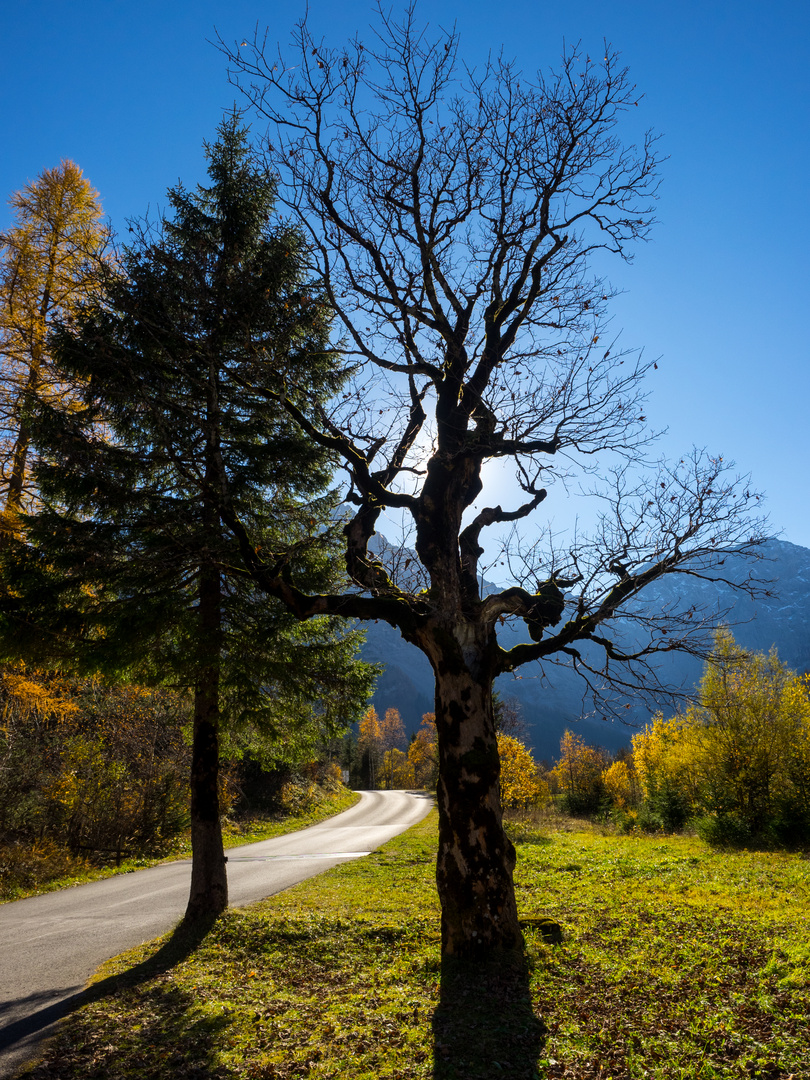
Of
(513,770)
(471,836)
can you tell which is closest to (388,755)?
(513,770)

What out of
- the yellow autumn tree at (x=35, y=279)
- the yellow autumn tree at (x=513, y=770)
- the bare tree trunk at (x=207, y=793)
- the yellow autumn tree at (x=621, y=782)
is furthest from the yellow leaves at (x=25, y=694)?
the yellow autumn tree at (x=621, y=782)

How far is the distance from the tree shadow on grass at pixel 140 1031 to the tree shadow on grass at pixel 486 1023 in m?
1.99

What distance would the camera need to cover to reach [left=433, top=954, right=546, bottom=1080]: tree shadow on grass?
4.54 meters

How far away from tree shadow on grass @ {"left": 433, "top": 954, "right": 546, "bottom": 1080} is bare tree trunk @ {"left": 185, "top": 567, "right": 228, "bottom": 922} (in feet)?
14.2

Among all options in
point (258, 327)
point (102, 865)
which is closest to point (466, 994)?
point (258, 327)

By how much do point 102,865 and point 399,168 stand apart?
18673 mm

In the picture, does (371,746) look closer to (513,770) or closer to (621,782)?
(621,782)

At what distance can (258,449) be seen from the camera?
9375 millimetres

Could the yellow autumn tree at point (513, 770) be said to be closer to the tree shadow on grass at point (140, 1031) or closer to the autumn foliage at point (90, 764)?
the autumn foliage at point (90, 764)

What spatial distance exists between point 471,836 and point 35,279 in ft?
49.4

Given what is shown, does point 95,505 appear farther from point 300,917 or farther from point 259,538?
point 300,917

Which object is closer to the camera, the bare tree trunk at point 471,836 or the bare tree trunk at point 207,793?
the bare tree trunk at point 471,836

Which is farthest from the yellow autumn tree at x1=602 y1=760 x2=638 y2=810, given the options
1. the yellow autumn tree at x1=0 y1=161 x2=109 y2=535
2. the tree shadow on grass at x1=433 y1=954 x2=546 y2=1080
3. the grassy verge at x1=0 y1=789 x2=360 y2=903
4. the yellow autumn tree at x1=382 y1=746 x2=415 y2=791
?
the yellow autumn tree at x1=0 y1=161 x2=109 y2=535

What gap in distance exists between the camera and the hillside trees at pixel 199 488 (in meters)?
7.82
